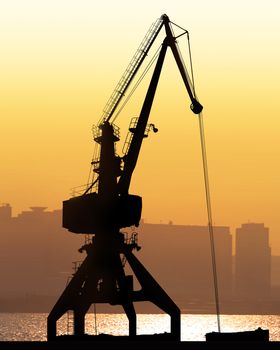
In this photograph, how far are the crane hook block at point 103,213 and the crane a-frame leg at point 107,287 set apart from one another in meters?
1.22

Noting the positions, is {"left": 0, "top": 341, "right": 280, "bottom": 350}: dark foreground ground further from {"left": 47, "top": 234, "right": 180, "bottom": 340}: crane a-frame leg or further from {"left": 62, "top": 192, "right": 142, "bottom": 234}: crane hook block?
{"left": 62, "top": 192, "right": 142, "bottom": 234}: crane hook block

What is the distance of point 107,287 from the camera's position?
9531 cm

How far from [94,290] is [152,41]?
65.2ft

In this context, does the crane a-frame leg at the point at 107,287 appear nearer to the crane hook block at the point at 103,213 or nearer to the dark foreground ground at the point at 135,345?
the crane hook block at the point at 103,213

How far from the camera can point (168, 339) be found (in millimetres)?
91812

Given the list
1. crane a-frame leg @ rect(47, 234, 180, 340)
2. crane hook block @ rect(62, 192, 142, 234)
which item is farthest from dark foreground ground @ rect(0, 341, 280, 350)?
crane hook block @ rect(62, 192, 142, 234)

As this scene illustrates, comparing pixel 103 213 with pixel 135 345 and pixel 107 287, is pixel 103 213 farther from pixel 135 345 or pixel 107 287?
pixel 135 345

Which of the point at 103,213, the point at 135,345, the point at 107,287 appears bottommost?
the point at 135,345

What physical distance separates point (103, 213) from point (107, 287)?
579 centimetres

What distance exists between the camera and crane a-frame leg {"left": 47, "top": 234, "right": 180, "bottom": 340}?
94688 millimetres

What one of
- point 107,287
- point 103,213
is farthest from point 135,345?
point 103,213

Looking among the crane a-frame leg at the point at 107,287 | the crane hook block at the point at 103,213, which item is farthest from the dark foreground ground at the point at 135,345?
the crane hook block at the point at 103,213

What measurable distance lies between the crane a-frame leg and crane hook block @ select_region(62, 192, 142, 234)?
4.01 ft

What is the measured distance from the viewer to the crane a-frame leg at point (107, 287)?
9469 centimetres
